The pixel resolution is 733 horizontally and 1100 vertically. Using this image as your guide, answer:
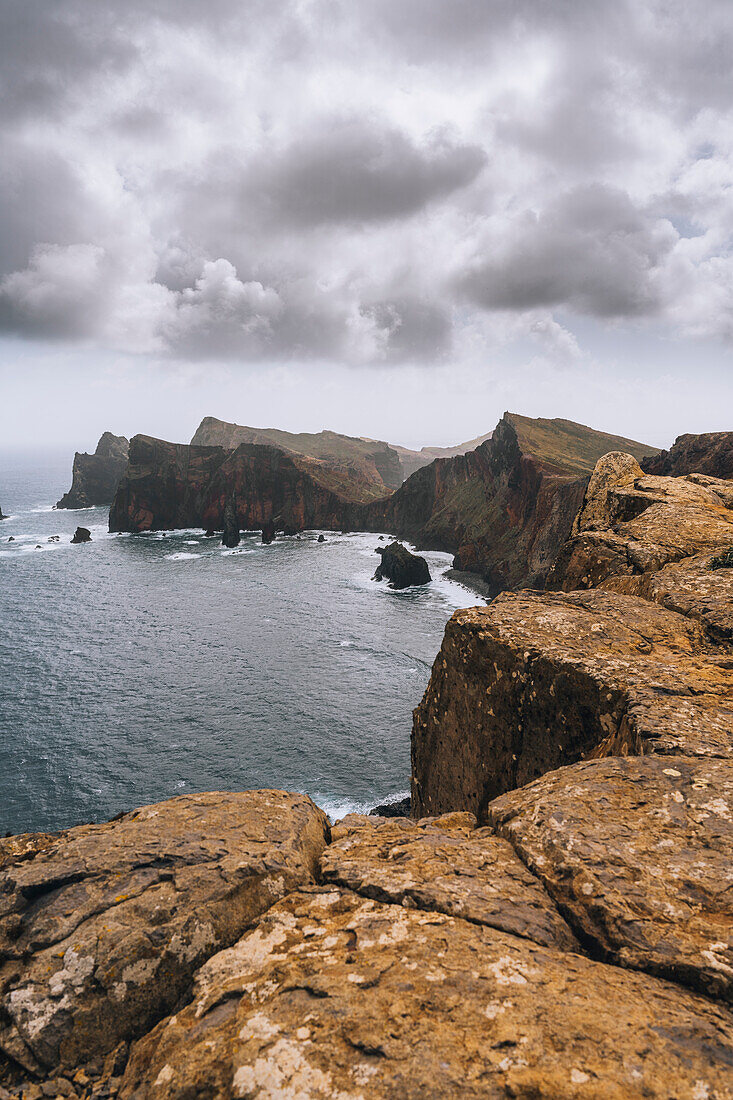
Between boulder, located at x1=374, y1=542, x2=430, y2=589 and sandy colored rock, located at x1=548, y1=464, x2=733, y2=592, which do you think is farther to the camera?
boulder, located at x1=374, y1=542, x2=430, y2=589

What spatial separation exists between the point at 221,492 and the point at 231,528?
2118cm

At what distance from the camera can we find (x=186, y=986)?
5.09 meters

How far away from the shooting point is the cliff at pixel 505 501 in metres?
78.4

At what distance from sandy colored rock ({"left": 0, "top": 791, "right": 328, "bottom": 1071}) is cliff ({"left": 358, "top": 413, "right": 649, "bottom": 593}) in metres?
67.5

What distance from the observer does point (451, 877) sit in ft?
20.2

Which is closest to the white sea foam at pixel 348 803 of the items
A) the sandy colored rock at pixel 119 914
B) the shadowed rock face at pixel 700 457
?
the sandy colored rock at pixel 119 914

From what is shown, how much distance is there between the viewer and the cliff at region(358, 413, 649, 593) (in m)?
78.4

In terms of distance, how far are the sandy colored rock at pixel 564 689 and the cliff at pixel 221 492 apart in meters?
139

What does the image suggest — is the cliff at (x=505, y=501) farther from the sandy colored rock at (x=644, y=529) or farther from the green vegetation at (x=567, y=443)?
the sandy colored rock at (x=644, y=529)

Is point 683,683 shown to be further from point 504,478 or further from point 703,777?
point 504,478

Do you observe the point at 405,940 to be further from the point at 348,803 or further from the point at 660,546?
the point at 348,803

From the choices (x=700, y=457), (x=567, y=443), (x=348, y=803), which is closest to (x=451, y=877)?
(x=348, y=803)

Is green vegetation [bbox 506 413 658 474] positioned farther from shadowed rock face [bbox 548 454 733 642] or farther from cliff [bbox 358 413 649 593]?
shadowed rock face [bbox 548 454 733 642]

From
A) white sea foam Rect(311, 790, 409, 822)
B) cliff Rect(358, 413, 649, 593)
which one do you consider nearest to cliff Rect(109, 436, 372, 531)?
cliff Rect(358, 413, 649, 593)
